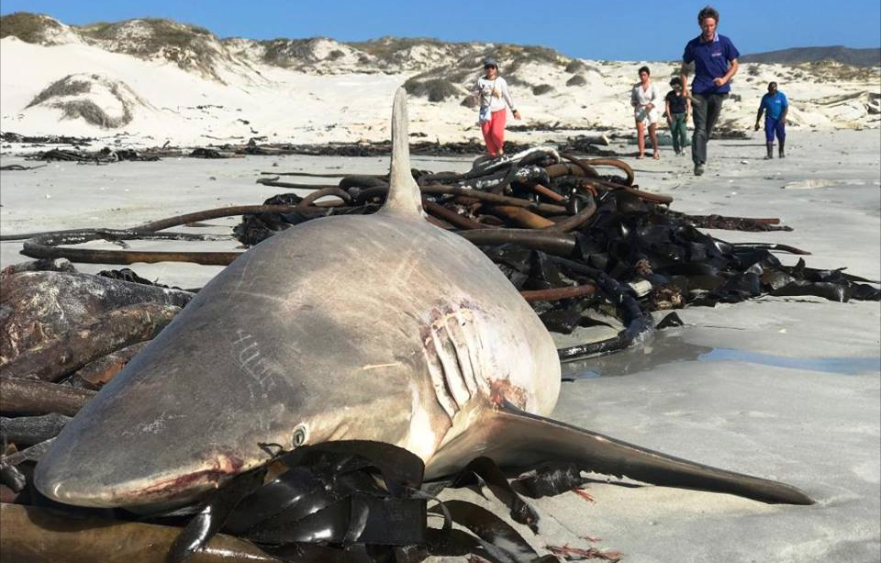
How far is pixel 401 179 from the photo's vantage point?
2963 millimetres

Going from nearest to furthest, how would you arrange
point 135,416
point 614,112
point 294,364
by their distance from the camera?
1. point 135,416
2. point 294,364
3. point 614,112

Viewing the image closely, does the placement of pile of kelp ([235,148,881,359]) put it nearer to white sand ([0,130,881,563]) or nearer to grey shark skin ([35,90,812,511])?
white sand ([0,130,881,563])

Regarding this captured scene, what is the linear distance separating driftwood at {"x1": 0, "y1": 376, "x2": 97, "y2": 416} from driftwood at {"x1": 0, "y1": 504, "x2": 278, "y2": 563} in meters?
0.69

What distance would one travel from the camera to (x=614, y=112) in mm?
33375

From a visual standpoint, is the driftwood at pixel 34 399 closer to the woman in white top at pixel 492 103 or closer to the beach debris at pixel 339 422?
the beach debris at pixel 339 422

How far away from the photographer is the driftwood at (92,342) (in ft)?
7.83

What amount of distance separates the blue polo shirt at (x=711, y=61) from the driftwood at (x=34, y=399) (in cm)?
1018

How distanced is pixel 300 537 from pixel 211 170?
10960mm

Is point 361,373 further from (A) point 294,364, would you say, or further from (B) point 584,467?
(B) point 584,467

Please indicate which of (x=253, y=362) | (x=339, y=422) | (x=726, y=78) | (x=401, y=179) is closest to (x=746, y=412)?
(x=401, y=179)

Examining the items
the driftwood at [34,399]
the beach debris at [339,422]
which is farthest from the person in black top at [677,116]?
the driftwood at [34,399]

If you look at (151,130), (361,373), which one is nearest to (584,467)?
(361,373)

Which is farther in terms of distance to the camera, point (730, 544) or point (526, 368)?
point (526, 368)

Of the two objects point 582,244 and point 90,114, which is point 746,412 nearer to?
point 582,244
